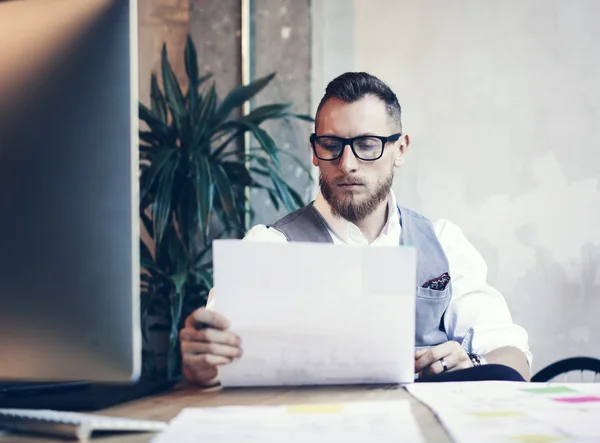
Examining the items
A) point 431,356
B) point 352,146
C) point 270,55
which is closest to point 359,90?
point 352,146

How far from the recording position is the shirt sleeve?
1.55 m

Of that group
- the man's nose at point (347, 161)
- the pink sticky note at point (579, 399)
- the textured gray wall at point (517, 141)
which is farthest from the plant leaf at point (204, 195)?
the pink sticky note at point (579, 399)

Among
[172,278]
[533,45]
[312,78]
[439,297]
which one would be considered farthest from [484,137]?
[172,278]

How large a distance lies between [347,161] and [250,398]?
928 millimetres

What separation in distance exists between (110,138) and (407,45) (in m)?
2.27

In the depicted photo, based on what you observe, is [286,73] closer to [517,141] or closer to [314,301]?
[517,141]

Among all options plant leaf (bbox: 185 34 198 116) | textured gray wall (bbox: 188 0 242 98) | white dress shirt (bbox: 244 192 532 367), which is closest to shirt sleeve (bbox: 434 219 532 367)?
white dress shirt (bbox: 244 192 532 367)

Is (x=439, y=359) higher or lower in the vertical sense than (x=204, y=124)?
lower

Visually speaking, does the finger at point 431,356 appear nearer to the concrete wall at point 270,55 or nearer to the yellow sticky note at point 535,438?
the yellow sticky note at point 535,438

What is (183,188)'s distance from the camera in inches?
89.9

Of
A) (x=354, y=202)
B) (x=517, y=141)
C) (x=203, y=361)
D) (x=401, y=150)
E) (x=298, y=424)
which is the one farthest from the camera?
(x=517, y=141)

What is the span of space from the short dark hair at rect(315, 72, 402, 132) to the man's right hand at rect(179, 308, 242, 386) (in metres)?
0.97

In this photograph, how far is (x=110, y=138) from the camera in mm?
625

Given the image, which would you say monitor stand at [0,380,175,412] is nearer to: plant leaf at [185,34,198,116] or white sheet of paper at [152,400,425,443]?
white sheet of paper at [152,400,425,443]
